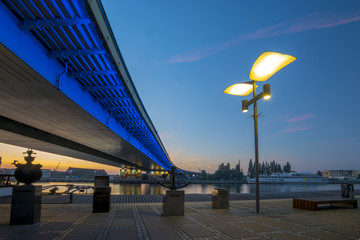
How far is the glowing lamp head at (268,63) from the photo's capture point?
1174 centimetres

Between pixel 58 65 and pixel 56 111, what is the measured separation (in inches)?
245

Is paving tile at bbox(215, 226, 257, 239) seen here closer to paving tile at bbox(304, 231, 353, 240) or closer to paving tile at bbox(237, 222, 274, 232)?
paving tile at bbox(237, 222, 274, 232)

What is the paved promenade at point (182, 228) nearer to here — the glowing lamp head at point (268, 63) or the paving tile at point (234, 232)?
the paving tile at point (234, 232)

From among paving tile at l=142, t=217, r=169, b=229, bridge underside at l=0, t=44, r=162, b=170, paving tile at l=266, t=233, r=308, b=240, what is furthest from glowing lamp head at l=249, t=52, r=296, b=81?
bridge underside at l=0, t=44, r=162, b=170

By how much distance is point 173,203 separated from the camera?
11172 millimetres

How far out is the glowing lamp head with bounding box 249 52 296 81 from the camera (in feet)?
38.5

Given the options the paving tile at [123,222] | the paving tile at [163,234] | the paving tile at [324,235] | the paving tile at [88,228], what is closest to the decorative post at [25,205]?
the paving tile at [88,228]

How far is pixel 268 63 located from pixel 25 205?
1226 centimetres

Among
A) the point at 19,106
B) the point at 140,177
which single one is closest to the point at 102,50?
the point at 19,106

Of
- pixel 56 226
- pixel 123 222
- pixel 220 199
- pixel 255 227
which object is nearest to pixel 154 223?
pixel 123 222

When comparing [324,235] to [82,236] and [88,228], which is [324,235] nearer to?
[82,236]

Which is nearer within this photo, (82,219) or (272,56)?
(82,219)

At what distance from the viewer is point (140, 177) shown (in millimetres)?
163375

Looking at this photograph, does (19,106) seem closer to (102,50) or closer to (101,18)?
(102,50)
